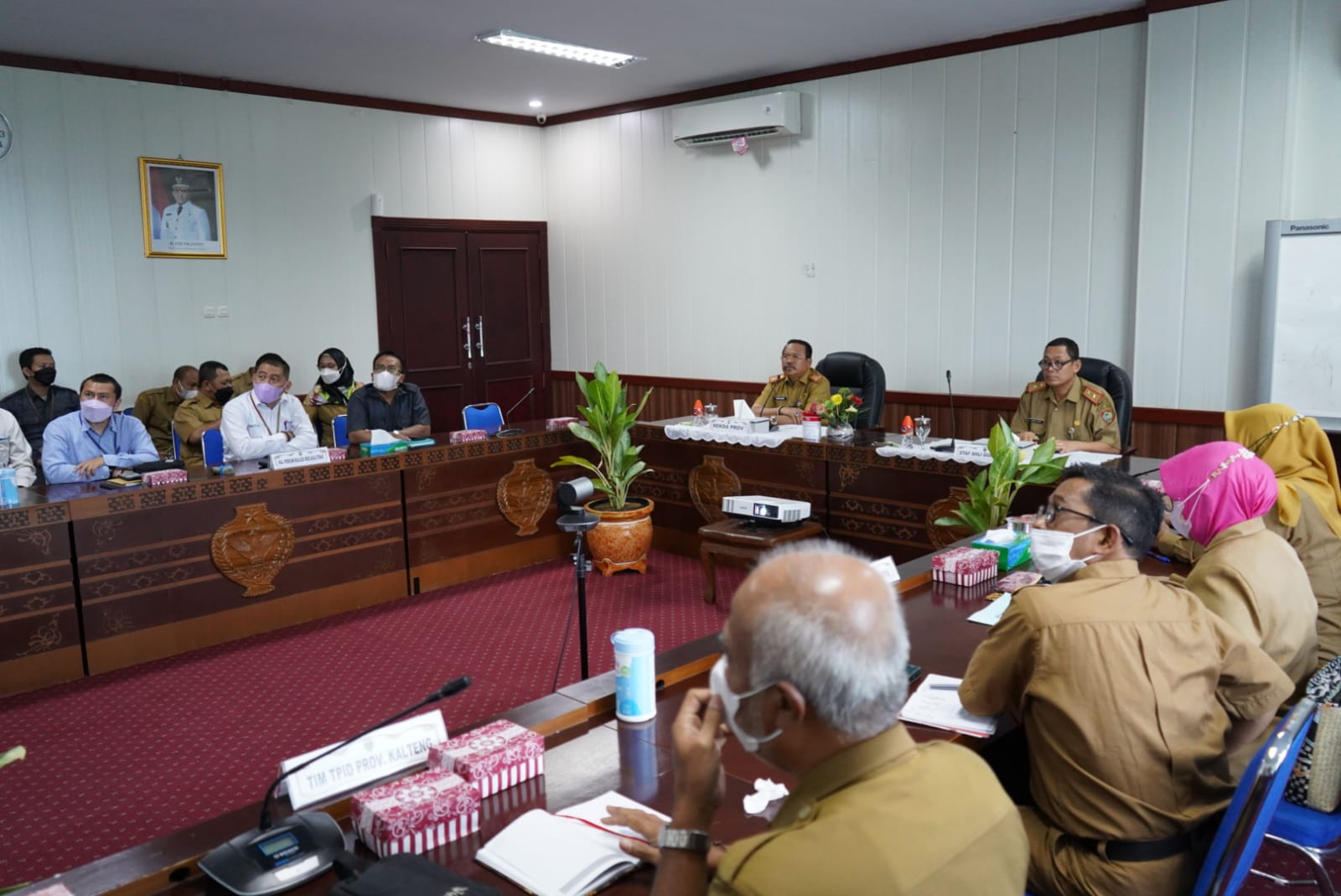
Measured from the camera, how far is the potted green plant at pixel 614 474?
5488 millimetres

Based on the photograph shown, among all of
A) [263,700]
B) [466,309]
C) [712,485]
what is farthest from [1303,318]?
[466,309]

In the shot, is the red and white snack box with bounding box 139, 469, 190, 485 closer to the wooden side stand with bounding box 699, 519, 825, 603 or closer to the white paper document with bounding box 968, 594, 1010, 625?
the wooden side stand with bounding box 699, 519, 825, 603

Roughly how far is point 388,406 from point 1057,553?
4.60 metres

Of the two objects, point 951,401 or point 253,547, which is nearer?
point 253,547

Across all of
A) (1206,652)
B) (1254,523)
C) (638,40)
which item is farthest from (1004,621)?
(638,40)

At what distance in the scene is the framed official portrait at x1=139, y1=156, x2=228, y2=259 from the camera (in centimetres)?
666

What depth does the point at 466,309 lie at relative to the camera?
27.7 feet

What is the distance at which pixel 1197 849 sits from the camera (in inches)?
69.2

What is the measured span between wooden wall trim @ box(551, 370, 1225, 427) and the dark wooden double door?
1.47 ft

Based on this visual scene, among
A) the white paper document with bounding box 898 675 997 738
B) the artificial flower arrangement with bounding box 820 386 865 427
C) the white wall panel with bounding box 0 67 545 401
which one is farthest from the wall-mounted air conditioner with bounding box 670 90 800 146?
the white paper document with bounding box 898 675 997 738

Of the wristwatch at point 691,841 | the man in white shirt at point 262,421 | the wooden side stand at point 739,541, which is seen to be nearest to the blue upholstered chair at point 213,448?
the man in white shirt at point 262,421

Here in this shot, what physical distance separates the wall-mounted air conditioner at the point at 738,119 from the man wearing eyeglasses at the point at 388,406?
3.06 metres

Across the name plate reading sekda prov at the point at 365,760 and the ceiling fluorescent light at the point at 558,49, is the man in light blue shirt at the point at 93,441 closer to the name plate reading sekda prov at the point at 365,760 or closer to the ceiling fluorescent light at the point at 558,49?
the ceiling fluorescent light at the point at 558,49

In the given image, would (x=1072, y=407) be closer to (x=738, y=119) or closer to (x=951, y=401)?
(x=951, y=401)
